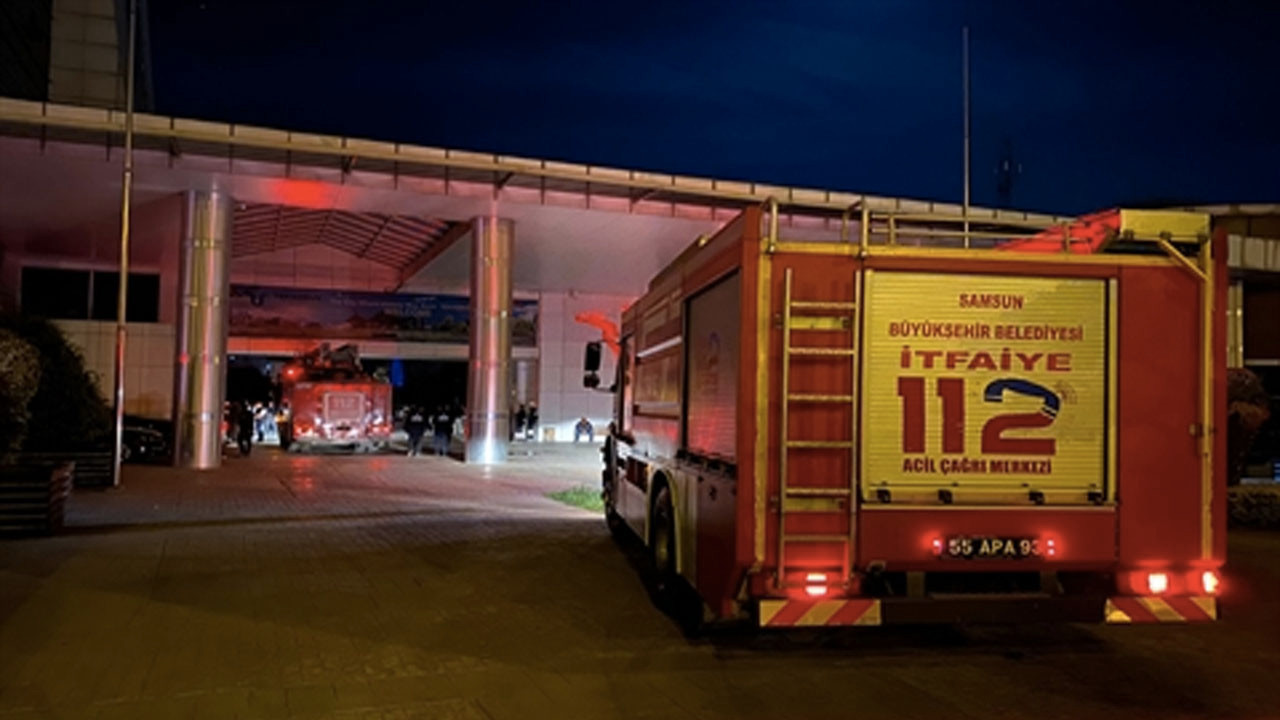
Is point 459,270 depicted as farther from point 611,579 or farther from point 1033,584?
point 1033,584

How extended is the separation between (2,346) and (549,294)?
28744 millimetres

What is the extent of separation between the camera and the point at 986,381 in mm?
6293

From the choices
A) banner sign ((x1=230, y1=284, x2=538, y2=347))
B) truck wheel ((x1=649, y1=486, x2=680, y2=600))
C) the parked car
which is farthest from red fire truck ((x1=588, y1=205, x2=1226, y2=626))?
banner sign ((x1=230, y1=284, x2=538, y2=347))

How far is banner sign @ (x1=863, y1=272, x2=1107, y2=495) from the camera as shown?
6.23 m

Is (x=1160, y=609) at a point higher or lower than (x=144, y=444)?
higher

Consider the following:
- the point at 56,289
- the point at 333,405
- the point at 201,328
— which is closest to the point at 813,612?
the point at 201,328

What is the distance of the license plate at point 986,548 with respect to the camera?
241 inches

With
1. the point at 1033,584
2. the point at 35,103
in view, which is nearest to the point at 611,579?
the point at 1033,584

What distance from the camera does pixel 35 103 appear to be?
19922mm

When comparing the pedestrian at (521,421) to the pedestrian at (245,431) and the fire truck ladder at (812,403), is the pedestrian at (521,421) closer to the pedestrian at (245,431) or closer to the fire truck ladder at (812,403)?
the pedestrian at (245,431)

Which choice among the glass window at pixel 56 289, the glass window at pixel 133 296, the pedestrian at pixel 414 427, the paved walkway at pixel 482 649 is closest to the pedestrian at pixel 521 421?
the pedestrian at pixel 414 427

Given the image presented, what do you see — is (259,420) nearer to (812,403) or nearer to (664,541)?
(664,541)

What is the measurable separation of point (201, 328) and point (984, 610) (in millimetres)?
21166

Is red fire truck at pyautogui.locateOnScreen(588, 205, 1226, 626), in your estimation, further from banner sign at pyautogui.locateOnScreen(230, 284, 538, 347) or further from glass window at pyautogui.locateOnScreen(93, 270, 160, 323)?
glass window at pyautogui.locateOnScreen(93, 270, 160, 323)
